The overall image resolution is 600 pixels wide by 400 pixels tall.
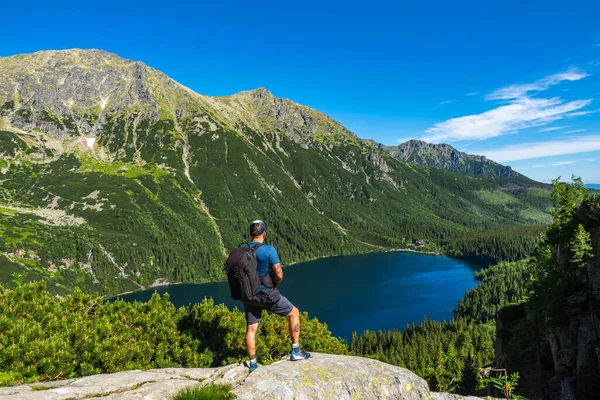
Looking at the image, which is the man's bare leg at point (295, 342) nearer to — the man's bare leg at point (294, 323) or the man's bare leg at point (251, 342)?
the man's bare leg at point (294, 323)

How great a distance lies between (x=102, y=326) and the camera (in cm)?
1691

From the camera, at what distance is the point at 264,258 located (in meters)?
11.1

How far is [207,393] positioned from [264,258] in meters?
4.19

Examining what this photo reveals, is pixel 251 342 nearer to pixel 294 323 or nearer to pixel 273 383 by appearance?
pixel 294 323

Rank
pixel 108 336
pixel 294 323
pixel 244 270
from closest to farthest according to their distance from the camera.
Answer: pixel 244 270 → pixel 294 323 → pixel 108 336

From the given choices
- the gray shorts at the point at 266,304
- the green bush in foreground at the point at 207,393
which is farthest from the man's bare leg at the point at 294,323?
the green bush in foreground at the point at 207,393

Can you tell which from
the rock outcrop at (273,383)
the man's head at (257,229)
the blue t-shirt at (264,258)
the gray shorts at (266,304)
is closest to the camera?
the rock outcrop at (273,383)

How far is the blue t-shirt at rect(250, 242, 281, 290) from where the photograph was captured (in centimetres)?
1106

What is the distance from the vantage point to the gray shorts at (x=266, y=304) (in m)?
11.2

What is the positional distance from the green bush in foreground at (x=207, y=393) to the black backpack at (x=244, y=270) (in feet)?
9.51

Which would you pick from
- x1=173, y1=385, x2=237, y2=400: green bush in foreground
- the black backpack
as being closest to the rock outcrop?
x1=173, y1=385, x2=237, y2=400: green bush in foreground

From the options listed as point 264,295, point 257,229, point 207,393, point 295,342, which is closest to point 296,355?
point 295,342

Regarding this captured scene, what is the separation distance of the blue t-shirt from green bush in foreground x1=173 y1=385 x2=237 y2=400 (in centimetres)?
336

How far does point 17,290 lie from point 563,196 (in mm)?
66308
